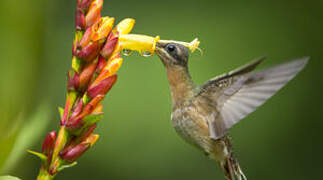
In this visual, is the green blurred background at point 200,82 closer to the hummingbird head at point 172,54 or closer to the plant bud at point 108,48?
the hummingbird head at point 172,54

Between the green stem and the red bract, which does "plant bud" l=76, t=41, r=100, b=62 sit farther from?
the green stem

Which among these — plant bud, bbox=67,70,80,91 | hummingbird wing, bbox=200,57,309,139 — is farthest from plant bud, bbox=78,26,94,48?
hummingbird wing, bbox=200,57,309,139

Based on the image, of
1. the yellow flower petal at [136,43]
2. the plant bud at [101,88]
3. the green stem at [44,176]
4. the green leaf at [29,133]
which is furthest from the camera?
the yellow flower petal at [136,43]

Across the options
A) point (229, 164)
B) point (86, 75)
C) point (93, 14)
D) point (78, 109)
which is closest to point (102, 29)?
point (93, 14)

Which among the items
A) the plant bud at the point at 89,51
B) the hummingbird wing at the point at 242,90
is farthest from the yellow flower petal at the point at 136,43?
the hummingbird wing at the point at 242,90

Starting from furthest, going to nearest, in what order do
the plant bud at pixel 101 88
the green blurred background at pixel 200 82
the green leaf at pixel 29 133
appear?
the green blurred background at pixel 200 82 < the plant bud at pixel 101 88 < the green leaf at pixel 29 133
